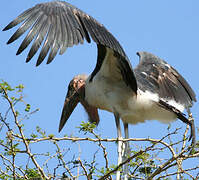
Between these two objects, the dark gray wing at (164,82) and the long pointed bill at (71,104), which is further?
the long pointed bill at (71,104)

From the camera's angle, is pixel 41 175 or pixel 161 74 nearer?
pixel 41 175

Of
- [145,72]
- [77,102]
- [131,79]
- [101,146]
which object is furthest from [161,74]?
[101,146]

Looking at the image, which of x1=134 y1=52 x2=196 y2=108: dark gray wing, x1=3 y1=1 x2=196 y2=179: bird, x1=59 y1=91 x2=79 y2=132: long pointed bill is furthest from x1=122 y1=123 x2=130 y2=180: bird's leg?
x1=59 y1=91 x2=79 y2=132: long pointed bill

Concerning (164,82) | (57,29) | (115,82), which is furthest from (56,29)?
(164,82)

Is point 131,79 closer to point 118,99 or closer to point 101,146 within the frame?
point 118,99

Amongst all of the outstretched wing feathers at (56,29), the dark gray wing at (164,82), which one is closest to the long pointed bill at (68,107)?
the dark gray wing at (164,82)

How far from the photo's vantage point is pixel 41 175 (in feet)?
12.8

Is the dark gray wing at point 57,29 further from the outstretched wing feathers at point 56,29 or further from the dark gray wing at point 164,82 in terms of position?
the dark gray wing at point 164,82

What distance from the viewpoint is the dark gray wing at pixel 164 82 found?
5297 mm

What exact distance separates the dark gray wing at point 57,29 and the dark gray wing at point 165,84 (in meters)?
0.84

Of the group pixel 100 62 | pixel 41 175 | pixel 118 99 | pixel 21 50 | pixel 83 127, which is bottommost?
pixel 41 175

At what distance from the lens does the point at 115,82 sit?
532 centimetres

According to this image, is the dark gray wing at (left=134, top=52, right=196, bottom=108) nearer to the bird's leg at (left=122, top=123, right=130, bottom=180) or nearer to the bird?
the bird

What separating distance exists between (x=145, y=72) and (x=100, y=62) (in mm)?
623
